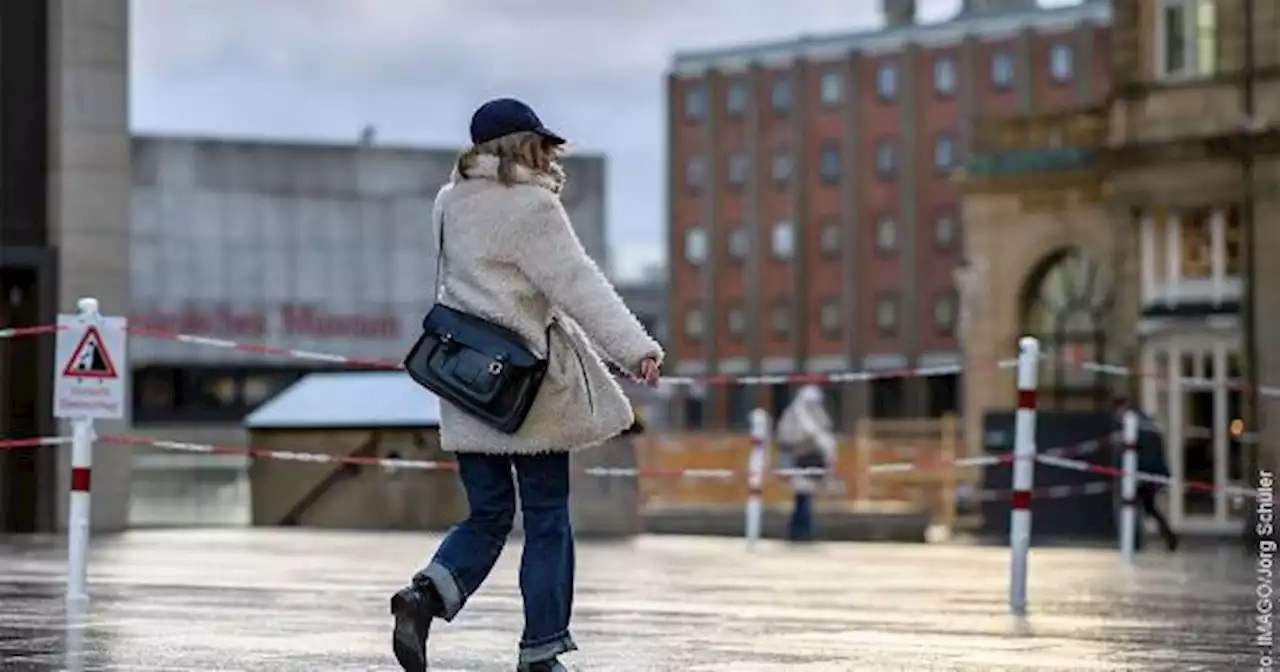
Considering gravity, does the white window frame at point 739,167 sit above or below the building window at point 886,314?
above

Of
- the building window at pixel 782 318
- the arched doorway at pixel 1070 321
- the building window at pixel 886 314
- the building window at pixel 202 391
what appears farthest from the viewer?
the building window at pixel 782 318

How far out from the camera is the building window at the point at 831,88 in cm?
10588

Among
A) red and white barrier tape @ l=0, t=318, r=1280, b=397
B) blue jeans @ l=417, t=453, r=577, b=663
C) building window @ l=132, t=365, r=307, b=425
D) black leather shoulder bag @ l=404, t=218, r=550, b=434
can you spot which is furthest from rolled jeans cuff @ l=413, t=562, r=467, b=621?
building window @ l=132, t=365, r=307, b=425

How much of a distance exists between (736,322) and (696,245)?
3.93 metres

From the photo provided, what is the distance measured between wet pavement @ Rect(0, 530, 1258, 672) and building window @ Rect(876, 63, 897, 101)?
83.7m

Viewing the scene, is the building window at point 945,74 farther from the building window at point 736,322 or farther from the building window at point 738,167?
the building window at point 736,322

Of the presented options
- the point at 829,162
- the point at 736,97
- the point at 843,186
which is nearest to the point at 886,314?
the point at 843,186

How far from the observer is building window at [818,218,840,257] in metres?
105

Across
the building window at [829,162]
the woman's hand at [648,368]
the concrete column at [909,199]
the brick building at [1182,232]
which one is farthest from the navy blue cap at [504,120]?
the building window at [829,162]

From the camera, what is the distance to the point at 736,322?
109 m

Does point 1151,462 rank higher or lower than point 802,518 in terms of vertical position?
higher

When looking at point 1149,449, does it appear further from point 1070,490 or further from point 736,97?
point 736,97

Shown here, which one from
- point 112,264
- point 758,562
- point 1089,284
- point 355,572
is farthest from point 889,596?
point 1089,284

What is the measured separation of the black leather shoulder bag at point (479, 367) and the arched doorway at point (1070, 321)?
37.4m
